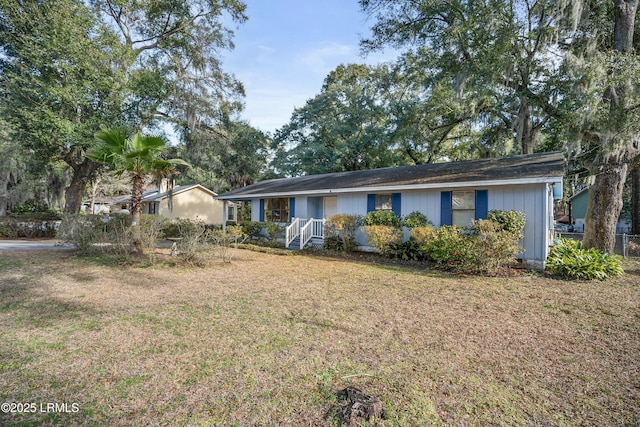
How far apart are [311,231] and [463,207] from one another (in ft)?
21.1

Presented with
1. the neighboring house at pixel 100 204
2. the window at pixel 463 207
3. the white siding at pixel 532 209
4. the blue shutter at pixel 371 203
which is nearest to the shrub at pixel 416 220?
the window at pixel 463 207

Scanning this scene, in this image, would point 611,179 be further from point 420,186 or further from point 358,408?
point 358,408

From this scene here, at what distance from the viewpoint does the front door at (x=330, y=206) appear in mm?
15219

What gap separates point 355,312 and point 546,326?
9.19 feet

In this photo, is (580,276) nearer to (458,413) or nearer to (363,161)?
(458,413)

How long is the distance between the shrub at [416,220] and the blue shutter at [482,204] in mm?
1538

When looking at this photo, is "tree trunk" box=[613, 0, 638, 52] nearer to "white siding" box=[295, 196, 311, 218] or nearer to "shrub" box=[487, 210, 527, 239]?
"shrub" box=[487, 210, 527, 239]

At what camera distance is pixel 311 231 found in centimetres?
1435

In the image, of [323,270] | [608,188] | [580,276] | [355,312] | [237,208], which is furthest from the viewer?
[237,208]

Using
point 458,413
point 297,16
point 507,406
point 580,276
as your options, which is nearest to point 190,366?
point 458,413

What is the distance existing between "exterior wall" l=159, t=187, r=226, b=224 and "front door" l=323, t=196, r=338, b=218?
13146 millimetres

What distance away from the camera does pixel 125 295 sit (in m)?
6.06

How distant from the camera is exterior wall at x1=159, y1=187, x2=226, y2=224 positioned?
25672 millimetres

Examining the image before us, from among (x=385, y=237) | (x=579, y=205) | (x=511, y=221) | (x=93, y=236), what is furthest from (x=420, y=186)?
(x=579, y=205)
